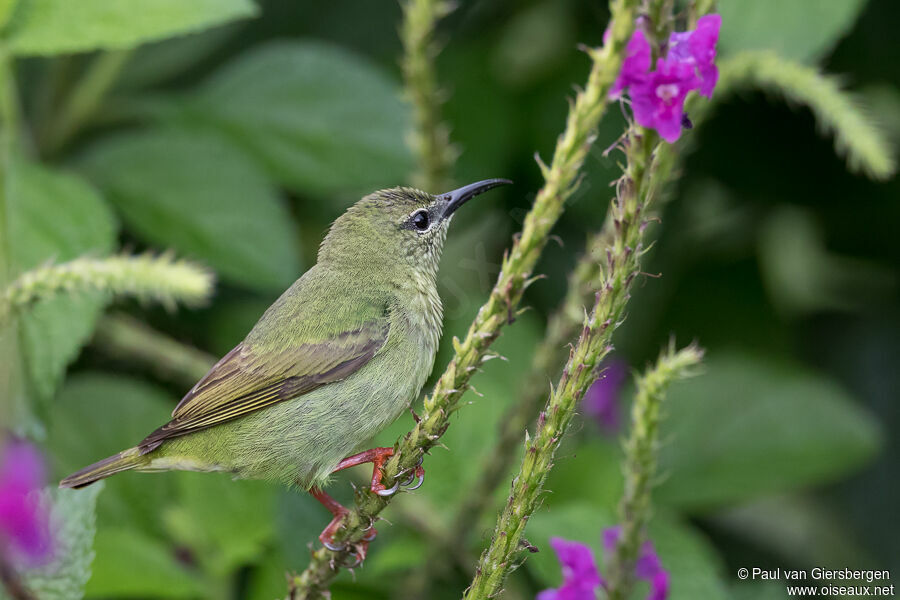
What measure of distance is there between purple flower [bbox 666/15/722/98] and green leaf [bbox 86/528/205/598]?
2.11 m

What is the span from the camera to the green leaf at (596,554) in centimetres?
251

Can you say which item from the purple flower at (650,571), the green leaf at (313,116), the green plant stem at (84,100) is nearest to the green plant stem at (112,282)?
the purple flower at (650,571)

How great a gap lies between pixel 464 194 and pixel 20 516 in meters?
1.15

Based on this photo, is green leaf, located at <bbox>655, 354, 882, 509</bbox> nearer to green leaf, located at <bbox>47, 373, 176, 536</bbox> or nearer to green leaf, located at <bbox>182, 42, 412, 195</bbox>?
green leaf, located at <bbox>182, 42, 412, 195</bbox>

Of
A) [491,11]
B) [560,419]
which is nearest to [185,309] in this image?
[491,11]

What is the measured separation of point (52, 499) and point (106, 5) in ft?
4.70

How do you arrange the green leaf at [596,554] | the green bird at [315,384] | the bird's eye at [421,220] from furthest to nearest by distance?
the green leaf at [596,554]
the bird's eye at [421,220]
the green bird at [315,384]

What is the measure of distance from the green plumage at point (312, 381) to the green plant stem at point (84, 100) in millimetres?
1730

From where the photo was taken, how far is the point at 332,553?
164cm

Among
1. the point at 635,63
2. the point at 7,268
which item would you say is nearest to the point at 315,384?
the point at 7,268

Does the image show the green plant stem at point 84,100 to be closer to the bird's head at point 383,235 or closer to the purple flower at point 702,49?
the bird's head at point 383,235

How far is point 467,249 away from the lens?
4.17 metres

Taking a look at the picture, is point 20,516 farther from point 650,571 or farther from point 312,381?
point 650,571

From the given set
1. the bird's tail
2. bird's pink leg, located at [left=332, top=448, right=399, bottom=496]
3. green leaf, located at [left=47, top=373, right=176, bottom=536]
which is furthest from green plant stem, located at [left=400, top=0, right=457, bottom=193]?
green leaf, located at [left=47, top=373, right=176, bottom=536]
